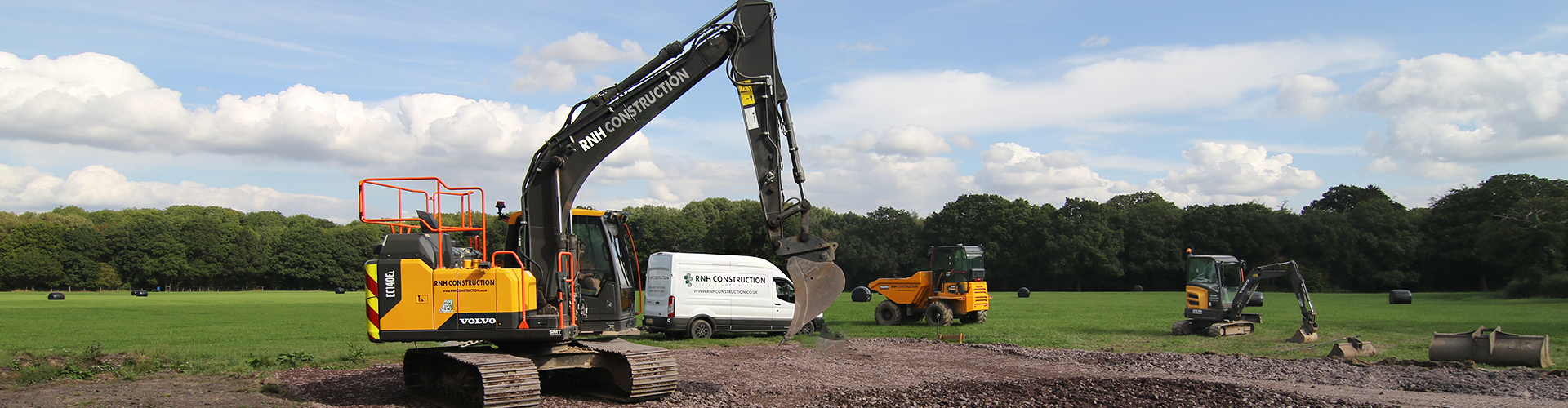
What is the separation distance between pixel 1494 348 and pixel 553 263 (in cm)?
1391

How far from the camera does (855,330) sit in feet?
72.8

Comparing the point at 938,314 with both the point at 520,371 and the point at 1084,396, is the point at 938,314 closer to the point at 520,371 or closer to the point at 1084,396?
the point at 1084,396

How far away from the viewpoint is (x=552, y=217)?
30.5 ft

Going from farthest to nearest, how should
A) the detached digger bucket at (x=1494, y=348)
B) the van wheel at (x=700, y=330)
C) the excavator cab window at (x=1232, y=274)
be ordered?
the excavator cab window at (x=1232, y=274)
the van wheel at (x=700, y=330)
the detached digger bucket at (x=1494, y=348)

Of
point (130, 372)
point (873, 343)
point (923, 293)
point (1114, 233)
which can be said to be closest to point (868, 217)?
point (1114, 233)

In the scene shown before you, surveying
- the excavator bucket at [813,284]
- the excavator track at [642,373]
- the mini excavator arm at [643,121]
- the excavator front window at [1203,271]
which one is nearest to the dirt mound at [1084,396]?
the excavator bucket at [813,284]

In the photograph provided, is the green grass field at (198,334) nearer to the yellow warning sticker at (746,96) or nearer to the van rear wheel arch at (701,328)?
the van rear wheel arch at (701,328)

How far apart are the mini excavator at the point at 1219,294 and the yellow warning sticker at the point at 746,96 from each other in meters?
15.4

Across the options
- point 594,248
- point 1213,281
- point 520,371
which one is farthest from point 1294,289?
point 520,371

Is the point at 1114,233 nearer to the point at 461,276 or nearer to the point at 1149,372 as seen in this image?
the point at 1149,372

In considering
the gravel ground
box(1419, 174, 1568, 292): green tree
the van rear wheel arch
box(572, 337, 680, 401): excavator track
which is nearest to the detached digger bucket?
the gravel ground

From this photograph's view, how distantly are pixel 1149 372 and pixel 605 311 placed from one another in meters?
8.16

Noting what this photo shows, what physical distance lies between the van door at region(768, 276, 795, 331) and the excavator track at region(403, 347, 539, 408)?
10.6m

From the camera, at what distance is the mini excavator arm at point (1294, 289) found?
18269 millimetres
